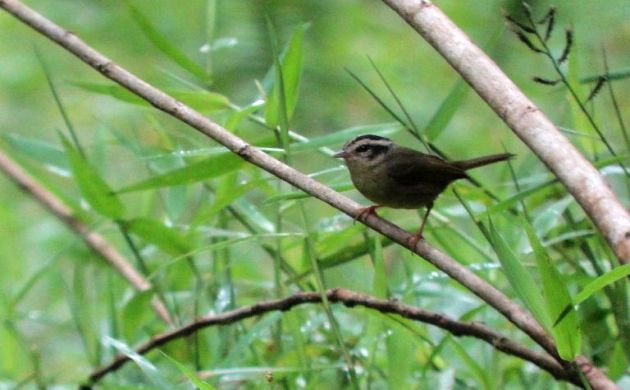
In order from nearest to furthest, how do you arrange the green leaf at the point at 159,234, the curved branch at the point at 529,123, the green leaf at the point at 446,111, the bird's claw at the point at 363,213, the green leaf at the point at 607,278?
the curved branch at the point at 529,123 < the green leaf at the point at 607,278 < the bird's claw at the point at 363,213 < the green leaf at the point at 446,111 < the green leaf at the point at 159,234

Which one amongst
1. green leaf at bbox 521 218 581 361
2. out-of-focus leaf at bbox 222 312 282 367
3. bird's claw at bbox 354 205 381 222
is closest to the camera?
green leaf at bbox 521 218 581 361

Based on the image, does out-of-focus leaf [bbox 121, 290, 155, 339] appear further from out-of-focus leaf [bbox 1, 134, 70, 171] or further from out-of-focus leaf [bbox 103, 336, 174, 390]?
out-of-focus leaf [bbox 103, 336, 174, 390]

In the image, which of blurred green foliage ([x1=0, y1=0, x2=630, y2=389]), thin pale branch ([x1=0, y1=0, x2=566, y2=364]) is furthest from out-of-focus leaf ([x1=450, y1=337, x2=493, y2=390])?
thin pale branch ([x1=0, y1=0, x2=566, y2=364])

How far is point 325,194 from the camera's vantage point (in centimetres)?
208

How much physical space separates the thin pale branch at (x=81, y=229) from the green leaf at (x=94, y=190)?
48 cm

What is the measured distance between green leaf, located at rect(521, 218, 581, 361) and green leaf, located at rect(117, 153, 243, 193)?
98cm

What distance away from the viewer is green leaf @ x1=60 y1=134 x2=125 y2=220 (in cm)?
289

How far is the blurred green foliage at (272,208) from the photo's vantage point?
8.66 ft

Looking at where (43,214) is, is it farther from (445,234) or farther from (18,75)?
(445,234)

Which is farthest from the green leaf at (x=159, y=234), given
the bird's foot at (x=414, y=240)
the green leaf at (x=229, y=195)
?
the bird's foot at (x=414, y=240)

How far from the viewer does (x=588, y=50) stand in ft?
14.1

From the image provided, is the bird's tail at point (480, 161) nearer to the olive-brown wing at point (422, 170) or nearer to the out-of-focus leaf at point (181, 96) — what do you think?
the olive-brown wing at point (422, 170)

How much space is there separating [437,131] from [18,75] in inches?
117

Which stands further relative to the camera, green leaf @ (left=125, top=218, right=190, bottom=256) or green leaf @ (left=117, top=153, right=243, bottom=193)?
green leaf @ (left=125, top=218, right=190, bottom=256)
